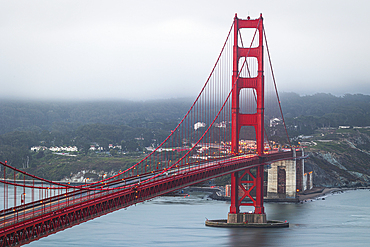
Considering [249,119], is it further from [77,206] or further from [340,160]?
[340,160]

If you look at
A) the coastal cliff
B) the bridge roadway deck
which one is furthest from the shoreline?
the bridge roadway deck

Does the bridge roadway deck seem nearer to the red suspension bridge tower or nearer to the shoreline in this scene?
the red suspension bridge tower

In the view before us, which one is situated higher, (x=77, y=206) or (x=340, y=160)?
(x=77, y=206)

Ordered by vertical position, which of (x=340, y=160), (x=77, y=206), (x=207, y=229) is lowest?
(x=207, y=229)

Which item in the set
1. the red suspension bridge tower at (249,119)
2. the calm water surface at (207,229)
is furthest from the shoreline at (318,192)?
the red suspension bridge tower at (249,119)

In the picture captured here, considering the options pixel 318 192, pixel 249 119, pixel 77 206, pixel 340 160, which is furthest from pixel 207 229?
pixel 340 160

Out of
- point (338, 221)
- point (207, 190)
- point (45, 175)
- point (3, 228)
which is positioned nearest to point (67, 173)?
point (45, 175)

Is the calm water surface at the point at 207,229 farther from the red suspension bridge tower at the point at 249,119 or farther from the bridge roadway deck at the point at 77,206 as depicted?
the bridge roadway deck at the point at 77,206
